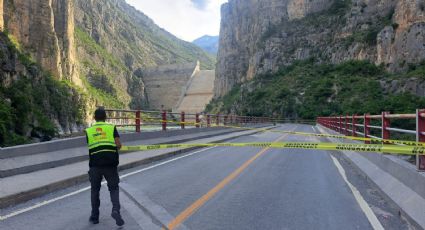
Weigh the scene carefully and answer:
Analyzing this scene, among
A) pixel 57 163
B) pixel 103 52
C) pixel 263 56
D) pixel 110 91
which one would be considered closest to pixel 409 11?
pixel 263 56

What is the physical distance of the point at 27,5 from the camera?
8362 centimetres

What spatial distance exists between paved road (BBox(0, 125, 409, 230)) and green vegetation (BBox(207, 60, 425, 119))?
55461 mm

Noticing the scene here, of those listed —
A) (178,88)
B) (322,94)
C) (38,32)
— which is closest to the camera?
(38,32)

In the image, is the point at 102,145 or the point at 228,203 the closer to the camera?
the point at 102,145

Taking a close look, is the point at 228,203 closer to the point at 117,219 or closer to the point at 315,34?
the point at 117,219

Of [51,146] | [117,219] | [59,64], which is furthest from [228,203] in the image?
[59,64]

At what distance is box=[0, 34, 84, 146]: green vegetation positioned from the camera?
3199 cm

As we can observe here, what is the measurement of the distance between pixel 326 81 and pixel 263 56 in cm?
4455

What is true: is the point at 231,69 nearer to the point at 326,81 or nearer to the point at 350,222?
the point at 326,81

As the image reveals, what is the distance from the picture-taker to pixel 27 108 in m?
39.9

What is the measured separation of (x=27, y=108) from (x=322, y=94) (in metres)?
67.9

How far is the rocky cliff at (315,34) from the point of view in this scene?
8194cm

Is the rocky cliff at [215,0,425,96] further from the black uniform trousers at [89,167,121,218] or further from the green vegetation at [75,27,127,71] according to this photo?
the black uniform trousers at [89,167,121,218]

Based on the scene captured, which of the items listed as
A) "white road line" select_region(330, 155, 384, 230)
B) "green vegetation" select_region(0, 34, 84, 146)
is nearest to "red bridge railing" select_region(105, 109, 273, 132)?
"green vegetation" select_region(0, 34, 84, 146)
